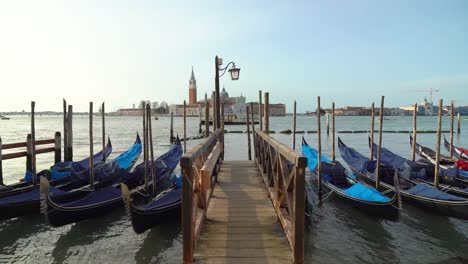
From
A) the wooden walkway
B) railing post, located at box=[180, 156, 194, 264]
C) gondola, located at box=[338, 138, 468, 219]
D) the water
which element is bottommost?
the water

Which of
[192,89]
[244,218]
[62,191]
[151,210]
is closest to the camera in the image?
[244,218]

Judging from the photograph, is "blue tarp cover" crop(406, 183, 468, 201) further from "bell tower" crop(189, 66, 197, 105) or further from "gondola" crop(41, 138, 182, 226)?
"bell tower" crop(189, 66, 197, 105)

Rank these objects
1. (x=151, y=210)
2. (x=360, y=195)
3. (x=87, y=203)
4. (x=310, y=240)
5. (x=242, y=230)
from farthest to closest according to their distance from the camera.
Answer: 1. (x=360, y=195)
2. (x=87, y=203)
3. (x=310, y=240)
4. (x=151, y=210)
5. (x=242, y=230)

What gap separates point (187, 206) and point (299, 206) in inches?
40.1

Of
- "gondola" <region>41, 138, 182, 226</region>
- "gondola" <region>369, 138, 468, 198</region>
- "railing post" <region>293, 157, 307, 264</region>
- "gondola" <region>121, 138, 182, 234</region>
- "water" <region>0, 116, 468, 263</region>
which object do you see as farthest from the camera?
"gondola" <region>369, 138, 468, 198</region>

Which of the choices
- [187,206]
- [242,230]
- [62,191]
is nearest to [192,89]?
[62,191]

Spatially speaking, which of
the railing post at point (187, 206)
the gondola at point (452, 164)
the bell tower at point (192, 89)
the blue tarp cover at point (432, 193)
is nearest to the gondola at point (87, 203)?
Result: the railing post at point (187, 206)

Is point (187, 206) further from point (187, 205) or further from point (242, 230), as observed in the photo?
point (242, 230)

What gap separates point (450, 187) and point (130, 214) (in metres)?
7.87

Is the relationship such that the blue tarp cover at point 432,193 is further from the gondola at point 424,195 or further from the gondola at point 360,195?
the gondola at point 360,195

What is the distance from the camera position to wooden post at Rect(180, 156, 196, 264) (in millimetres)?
3025

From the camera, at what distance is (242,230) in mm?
4285

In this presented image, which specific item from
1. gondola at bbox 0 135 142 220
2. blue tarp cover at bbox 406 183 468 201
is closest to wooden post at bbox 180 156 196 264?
gondola at bbox 0 135 142 220

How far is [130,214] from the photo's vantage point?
5.23 m
